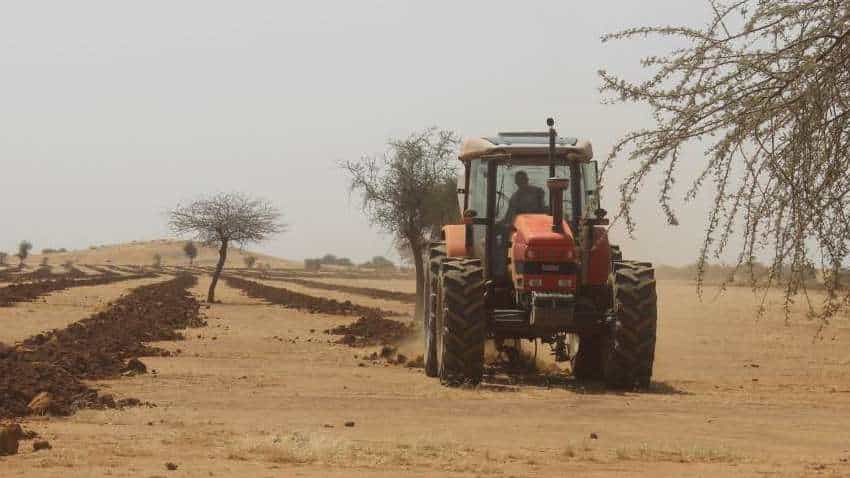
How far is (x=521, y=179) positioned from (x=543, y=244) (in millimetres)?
1621

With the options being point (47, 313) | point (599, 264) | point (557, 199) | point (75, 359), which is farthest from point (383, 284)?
point (557, 199)

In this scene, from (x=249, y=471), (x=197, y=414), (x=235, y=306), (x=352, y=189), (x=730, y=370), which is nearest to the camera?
(x=249, y=471)

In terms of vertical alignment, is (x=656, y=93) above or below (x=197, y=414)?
above

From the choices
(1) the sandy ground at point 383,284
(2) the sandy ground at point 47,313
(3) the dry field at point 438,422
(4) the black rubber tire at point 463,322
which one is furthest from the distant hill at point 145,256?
(4) the black rubber tire at point 463,322

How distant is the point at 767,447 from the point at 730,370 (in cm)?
798

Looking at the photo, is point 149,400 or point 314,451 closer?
point 314,451

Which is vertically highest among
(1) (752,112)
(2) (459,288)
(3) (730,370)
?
(1) (752,112)

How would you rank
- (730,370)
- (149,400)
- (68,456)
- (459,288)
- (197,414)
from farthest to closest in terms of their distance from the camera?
1. (730,370)
2. (459,288)
3. (149,400)
4. (197,414)
5. (68,456)

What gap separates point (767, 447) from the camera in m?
8.57

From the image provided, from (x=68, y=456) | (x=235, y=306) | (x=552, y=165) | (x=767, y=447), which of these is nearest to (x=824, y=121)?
(x=767, y=447)

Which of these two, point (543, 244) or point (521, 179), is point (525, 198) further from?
point (543, 244)

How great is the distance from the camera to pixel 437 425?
31.4 feet

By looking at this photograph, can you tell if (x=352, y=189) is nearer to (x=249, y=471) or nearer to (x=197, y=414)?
(x=197, y=414)

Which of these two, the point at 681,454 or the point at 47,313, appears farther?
the point at 47,313
